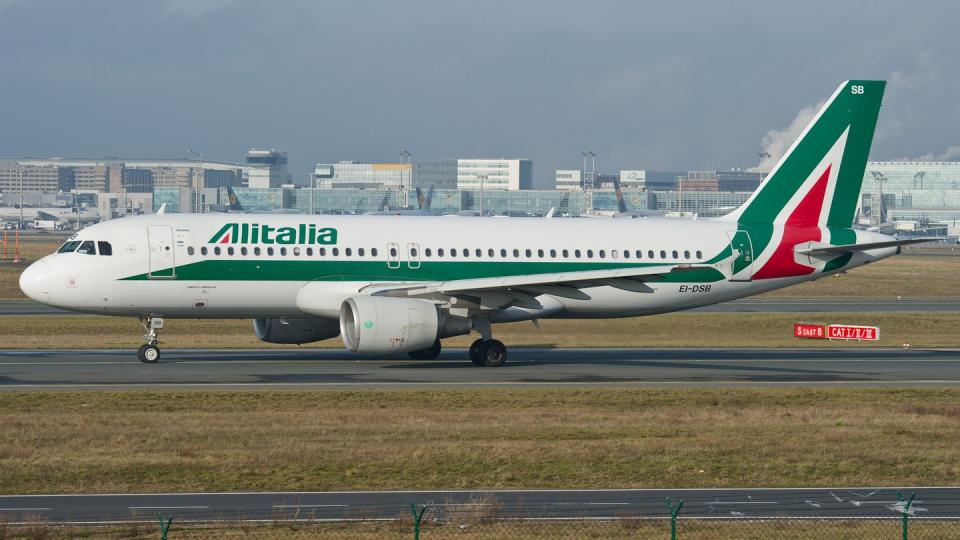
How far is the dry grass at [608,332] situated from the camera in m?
47.3

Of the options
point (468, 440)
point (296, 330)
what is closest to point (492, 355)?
point (296, 330)

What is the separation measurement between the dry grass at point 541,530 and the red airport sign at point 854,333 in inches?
1389

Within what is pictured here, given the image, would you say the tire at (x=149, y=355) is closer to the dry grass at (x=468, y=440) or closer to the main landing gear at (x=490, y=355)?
the dry grass at (x=468, y=440)

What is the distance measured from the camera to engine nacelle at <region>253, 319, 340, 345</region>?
4147 cm

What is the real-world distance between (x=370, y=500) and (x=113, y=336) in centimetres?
3159

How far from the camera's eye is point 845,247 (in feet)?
142

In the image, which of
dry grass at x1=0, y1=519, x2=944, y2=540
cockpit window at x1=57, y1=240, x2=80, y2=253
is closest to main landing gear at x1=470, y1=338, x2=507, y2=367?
cockpit window at x1=57, y1=240, x2=80, y2=253

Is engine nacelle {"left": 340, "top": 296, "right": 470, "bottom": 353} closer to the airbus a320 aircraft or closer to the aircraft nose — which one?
the airbus a320 aircraft

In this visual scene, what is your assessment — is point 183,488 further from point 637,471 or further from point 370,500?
point 637,471

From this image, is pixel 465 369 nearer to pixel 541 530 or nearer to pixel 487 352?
pixel 487 352

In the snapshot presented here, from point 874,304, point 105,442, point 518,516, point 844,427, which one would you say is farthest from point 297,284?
point 874,304

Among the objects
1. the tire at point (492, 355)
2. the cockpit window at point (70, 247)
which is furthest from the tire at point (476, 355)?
the cockpit window at point (70, 247)

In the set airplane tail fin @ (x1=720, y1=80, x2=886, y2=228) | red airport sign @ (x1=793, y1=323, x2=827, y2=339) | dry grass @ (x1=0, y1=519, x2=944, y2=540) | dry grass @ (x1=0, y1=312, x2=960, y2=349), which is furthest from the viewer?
red airport sign @ (x1=793, y1=323, x2=827, y2=339)

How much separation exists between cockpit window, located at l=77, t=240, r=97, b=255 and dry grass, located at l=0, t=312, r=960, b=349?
7.96 metres
